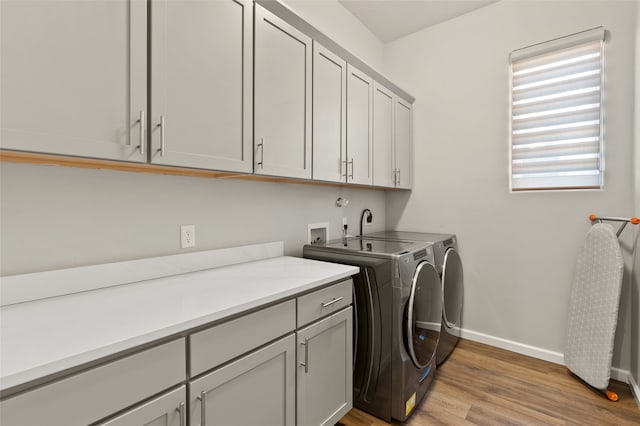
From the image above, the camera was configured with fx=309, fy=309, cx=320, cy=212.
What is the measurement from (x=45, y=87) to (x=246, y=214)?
1073mm

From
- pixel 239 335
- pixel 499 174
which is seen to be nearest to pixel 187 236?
pixel 239 335

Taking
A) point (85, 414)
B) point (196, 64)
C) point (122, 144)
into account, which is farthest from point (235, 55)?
point (85, 414)

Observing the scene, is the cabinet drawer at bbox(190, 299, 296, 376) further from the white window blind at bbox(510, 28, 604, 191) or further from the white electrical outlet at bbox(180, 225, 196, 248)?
the white window blind at bbox(510, 28, 604, 191)

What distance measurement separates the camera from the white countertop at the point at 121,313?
28.0 inches

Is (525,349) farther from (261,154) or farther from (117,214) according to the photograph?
(117,214)

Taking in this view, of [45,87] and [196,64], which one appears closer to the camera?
[45,87]

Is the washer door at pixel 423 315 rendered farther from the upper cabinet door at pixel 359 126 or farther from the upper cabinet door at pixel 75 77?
the upper cabinet door at pixel 75 77

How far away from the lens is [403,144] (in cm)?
292

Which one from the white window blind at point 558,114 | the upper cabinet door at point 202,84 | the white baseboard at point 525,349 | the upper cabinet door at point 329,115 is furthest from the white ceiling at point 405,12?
the white baseboard at point 525,349

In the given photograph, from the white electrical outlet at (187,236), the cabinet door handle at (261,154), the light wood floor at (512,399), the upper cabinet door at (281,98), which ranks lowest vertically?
the light wood floor at (512,399)

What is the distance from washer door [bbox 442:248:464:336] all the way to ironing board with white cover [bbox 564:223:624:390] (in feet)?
2.41

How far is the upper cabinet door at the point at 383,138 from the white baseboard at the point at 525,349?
1511 mm

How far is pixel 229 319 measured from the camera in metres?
1.06

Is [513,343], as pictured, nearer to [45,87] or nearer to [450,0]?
[450,0]
